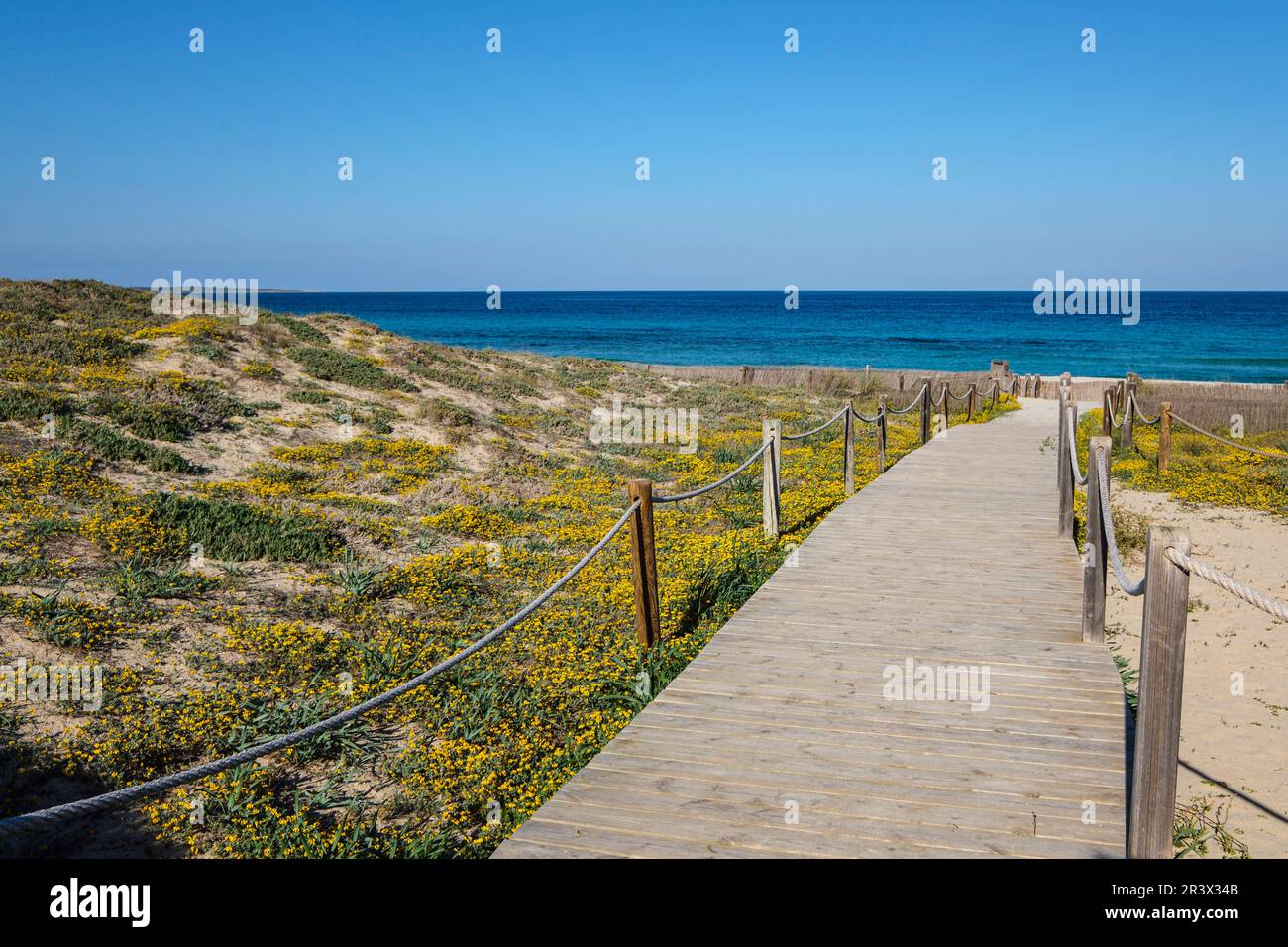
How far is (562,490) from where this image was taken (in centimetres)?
1420

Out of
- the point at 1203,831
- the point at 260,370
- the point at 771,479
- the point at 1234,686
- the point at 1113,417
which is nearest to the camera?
the point at 1203,831

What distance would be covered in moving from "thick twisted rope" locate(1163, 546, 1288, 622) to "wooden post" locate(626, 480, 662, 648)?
13.1 feet

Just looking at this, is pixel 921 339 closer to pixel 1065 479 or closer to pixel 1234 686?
pixel 1065 479

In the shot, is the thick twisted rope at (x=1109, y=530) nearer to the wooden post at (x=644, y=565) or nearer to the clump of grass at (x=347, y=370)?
the wooden post at (x=644, y=565)

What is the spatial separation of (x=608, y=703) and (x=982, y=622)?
316 cm

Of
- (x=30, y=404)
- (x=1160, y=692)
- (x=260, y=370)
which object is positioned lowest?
(x=1160, y=692)

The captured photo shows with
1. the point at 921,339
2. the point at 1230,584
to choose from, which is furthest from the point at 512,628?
the point at 921,339

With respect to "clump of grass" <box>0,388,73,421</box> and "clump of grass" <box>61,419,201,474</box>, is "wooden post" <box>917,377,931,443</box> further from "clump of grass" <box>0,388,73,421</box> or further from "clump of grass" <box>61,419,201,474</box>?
"clump of grass" <box>0,388,73,421</box>

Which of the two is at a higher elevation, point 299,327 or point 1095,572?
point 299,327

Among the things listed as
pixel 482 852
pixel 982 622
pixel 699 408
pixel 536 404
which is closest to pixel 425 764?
pixel 482 852

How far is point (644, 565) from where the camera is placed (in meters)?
7.04

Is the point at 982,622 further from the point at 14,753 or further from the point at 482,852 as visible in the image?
the point at 14,753

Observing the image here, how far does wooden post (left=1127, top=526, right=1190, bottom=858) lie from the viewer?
341cm

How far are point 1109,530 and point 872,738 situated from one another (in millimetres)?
1865
